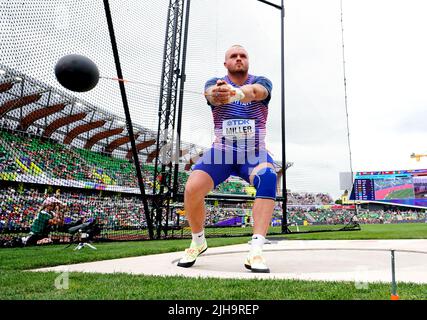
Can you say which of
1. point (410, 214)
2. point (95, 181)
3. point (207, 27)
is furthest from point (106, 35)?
point (410, 214)

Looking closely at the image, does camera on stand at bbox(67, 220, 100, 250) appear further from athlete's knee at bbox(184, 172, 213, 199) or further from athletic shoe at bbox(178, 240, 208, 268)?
athlete's knee at bbox(184, 172, 213, 199)

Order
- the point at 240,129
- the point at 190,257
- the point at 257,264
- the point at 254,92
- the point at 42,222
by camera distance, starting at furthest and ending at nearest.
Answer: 1. the point at 42,222
2. the point at 190,257
3. the point at 240,129
4. the point at 254,92
5. the point at 257,264

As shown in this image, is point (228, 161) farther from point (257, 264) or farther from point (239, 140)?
point (257, 264)

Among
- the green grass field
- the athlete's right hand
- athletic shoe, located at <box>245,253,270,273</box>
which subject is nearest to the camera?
the green grass field

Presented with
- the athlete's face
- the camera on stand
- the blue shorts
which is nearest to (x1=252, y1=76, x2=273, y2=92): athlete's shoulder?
the athlete's face

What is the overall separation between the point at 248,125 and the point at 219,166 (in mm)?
533

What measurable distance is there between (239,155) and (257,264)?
1124mm

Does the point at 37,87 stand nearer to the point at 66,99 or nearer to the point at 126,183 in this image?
the point at 66,99

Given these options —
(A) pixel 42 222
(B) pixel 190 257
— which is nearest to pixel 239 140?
(B) pixel 190 257

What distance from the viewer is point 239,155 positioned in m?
3.75

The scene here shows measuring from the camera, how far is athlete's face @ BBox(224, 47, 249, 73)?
379 centimetres

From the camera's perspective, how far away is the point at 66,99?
12.8m

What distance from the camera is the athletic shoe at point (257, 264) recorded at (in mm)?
3295

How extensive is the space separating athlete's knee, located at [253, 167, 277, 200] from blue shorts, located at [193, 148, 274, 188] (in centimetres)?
11
